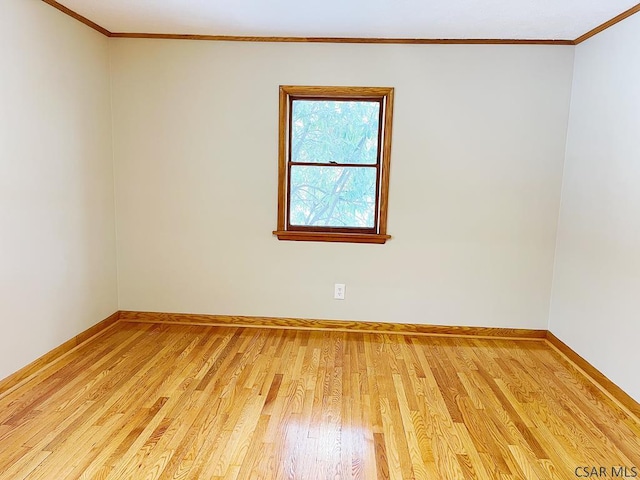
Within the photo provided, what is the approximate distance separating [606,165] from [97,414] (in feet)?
10.7

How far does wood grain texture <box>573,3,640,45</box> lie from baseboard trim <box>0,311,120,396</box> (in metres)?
4.04

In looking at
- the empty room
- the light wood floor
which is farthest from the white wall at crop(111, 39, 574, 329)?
the light wood floor

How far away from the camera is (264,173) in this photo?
346cm

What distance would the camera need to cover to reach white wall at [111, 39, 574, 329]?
3295mm

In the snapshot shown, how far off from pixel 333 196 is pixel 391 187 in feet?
1.50

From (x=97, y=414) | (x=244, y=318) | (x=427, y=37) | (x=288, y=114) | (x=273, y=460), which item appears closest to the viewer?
(x=273, y=460)

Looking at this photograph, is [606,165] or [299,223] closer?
[606,165]

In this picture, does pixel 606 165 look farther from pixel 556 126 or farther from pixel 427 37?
pixel 427 37

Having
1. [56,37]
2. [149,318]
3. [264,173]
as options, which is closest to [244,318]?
[149,318]

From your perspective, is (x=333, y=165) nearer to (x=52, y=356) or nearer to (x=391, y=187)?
(x=391, y=187)

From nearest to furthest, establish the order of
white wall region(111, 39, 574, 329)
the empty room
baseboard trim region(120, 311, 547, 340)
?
1. the empty room
2. white wall region(111, 39, 574, 329)
3. baseboard trim region(120, 311, 547, 340)

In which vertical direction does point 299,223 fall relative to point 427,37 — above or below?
below

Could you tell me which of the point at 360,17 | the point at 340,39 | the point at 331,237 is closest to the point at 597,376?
the point at 331,237

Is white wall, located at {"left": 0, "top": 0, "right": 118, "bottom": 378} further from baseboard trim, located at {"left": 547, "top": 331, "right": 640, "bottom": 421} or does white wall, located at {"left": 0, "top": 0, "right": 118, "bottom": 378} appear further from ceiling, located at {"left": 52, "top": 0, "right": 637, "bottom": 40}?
baseboard trim, located at {"left": 547, "top": 331, "right": 640, "bottom": 421}
